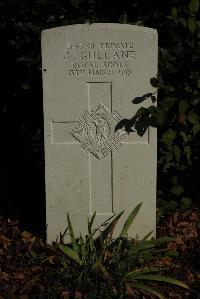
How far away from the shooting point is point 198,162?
4.89 meters

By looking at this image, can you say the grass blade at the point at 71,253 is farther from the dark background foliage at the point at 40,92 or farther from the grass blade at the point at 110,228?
the dark background foliage at the point at 40,92

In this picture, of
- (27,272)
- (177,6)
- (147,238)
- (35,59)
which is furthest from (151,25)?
(27,272)

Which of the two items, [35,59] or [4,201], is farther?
[4,201]

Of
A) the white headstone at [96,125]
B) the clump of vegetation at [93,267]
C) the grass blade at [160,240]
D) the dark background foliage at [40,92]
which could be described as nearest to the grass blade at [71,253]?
the clump of vegetation at [93,267]

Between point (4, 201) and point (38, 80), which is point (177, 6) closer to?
point (38, 80)

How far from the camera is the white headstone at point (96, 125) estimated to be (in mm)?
3934

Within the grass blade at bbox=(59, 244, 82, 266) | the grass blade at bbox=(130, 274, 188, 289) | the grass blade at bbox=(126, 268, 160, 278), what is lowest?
the grass blade at bbox=(130, 274, 188, 289)

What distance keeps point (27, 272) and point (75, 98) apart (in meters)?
1.31

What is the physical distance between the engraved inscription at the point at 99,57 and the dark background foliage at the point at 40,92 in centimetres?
29

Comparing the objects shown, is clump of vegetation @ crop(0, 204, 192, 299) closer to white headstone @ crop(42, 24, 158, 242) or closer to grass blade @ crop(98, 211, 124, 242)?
grass blade @ crop(98, 211, 124, 242)

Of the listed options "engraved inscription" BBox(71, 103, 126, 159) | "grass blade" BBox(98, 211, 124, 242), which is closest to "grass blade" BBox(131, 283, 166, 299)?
"grass blade" BBox(98, 211, 124, 242)

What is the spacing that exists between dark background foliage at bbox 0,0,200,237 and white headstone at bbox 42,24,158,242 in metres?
0.29

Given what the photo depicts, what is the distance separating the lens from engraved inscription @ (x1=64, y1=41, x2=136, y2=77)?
394cm

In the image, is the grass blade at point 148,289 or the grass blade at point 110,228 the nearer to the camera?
the grass blade at point 148,289
